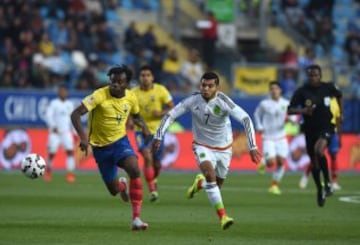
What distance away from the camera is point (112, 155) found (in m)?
16.7

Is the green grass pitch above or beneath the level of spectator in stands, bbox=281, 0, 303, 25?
beneath

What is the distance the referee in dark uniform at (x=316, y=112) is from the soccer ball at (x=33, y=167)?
5752 millimetres

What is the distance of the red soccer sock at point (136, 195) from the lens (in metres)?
15.8

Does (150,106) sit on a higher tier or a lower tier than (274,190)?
higher

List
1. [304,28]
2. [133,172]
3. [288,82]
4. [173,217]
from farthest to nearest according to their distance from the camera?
[304,28], [288,82], [173,217], [133,172]

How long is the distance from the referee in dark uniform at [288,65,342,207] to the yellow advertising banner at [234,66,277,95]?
1469cm

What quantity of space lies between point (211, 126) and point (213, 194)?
1.36 metres

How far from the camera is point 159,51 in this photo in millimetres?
37875

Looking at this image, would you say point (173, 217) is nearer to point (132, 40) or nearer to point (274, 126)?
point (274, 126)

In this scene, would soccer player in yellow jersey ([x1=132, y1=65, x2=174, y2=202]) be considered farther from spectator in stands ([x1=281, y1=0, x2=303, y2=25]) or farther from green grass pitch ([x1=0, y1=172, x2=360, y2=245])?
spectator in stands ([x1=281, y1=0, x2=303, y2=25])

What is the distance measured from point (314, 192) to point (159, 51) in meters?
13.8

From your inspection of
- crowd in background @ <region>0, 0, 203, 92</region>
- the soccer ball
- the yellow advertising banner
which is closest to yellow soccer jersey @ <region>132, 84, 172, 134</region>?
the soccer ball

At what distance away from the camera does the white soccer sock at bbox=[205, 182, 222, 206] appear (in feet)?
51.1

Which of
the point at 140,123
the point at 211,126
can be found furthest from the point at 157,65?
the point at 211,126
